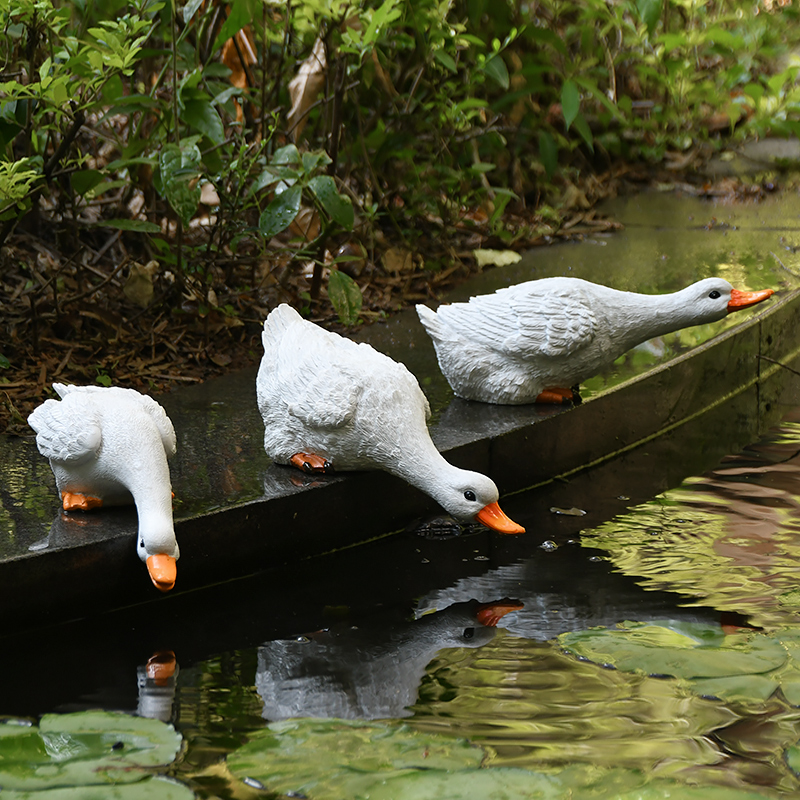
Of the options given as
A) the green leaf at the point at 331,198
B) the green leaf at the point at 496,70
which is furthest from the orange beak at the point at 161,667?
the green leaf at the point at 496,70

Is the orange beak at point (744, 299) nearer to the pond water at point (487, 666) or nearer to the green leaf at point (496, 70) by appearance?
the pond water at point (487, 666)

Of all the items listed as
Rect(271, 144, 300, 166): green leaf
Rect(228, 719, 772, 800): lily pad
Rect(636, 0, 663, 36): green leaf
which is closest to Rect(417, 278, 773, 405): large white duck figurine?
Rect(271, 144, 300, 166): green leaf

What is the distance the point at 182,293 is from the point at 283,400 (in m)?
1.64

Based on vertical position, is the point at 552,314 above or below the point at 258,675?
above

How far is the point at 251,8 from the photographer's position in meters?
4.18

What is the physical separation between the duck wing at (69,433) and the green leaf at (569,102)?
4.12 meters

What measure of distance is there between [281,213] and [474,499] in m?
1.71

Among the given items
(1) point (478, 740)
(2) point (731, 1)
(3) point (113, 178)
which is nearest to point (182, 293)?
(3) point (113, 178)

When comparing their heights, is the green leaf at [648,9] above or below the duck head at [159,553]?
above

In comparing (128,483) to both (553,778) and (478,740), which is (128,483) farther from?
(553,778)

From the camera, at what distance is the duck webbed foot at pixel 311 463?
3.07m

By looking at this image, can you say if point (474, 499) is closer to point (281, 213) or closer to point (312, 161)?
point (281, 213)

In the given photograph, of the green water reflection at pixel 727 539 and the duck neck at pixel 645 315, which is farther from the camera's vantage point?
the duck neck at pixel 645 315

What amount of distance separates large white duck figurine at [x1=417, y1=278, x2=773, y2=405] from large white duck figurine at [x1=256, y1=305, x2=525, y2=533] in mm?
539
